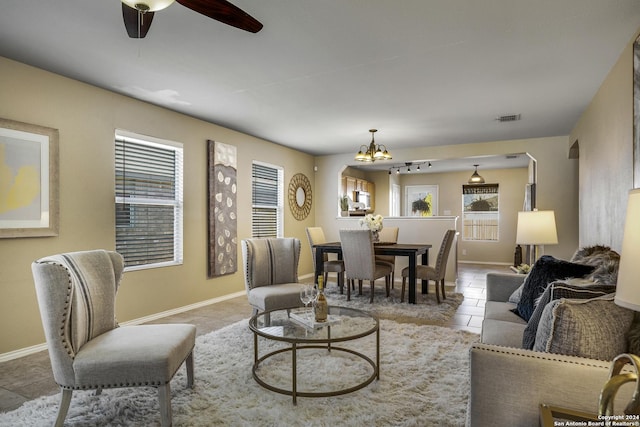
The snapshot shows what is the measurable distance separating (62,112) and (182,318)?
7.86ft

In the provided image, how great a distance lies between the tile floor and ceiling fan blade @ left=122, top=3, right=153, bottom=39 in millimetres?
2289

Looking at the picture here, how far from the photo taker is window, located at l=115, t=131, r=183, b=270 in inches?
156

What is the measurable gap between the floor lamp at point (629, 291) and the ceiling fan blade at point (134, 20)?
2.17 metres

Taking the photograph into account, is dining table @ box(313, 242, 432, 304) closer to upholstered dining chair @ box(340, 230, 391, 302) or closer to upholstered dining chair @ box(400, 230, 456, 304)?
upholstered dining chair @ box(400, 230, 456, 304)

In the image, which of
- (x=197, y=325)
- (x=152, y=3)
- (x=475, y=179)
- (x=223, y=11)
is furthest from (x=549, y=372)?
(x=475, y=179)

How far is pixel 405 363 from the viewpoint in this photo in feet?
9.10

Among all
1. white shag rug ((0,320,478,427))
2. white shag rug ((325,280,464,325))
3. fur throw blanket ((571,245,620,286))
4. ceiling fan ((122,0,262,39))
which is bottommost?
white shag rug ((325,280,464,325))

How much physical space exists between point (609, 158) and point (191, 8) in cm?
344

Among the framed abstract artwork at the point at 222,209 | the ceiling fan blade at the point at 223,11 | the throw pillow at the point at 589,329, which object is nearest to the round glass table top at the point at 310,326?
the throw pillow at the point at 589,329

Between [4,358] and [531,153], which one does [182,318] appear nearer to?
[4,358]

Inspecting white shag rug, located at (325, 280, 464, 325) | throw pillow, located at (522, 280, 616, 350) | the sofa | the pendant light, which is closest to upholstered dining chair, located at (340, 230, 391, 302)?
white shag rug, located at (325, 280, 464, 325)

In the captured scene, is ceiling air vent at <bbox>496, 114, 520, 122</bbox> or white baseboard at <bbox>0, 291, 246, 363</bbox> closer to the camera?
white baseboard at <bbox>0, 291, 246, 363</bbox>

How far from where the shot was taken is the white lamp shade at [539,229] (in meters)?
3.32

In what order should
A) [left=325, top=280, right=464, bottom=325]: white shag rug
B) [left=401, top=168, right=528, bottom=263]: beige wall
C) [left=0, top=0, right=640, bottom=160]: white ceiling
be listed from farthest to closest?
1. [left=401, top=168, right=528, bottom=263]: beige wall
2. [left=325, top=280, right=464, bottom=325]: white shag rug
3. [left=0, top=0, right=640, bottom=160]: white ceiling
